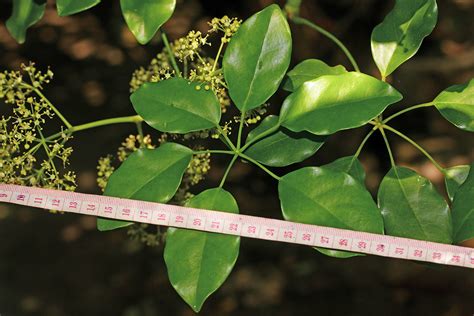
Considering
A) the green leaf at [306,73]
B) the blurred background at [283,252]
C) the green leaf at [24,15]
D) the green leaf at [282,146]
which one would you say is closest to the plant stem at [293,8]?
the green leaf at [306,73]

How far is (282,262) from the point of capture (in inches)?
125

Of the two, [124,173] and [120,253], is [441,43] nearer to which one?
[120,253]

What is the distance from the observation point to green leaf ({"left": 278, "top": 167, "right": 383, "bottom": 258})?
1.38m

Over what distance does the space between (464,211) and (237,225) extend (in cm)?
53

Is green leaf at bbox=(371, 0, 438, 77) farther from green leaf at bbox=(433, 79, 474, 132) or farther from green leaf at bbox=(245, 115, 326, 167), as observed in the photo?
green leaf at bbox=(245, 115, 326, 167)

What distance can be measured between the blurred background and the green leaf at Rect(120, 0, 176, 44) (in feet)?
5.77

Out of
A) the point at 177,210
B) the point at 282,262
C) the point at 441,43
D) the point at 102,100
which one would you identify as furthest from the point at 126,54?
the point at 177,210

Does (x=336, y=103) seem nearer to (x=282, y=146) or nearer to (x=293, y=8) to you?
(x=282, y=146)

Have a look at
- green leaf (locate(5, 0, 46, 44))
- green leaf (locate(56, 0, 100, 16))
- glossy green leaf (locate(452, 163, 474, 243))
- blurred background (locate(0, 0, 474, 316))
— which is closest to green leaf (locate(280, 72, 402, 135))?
glossy green leaf (locate(452, 163, 474, 243))

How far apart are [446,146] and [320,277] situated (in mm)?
924

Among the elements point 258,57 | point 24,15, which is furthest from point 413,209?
point 24,15

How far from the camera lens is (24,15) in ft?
5.74

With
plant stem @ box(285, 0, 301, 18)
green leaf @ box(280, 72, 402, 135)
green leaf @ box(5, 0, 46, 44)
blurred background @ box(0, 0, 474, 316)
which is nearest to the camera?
green leaf @ box(280, 72, 402, 135)

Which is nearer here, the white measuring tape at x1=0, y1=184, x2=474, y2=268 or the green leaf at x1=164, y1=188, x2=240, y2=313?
the green leaf at x1=164, y1=188, x2=240, y2=313
